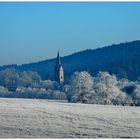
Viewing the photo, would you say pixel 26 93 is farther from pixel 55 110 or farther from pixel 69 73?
pixel 55 110

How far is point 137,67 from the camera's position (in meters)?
21.8

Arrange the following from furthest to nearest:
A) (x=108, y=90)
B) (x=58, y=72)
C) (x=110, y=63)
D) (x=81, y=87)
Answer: (x=81, y=87)
(x=108, y=90)
(x=110, y=63)
(x=58, y=72)

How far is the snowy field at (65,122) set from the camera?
12.2 m

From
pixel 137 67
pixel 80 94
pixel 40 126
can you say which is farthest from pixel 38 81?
pixel 40 126

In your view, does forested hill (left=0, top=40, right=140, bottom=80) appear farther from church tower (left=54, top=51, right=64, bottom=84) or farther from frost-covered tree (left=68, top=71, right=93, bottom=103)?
frost-covered tree (left=68, top=71, right=93, bottom=103)

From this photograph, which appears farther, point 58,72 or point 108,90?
point 108,90

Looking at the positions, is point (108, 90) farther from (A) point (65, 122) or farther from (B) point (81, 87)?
(A) point (65, 122)

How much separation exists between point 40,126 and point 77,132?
131 centimetres

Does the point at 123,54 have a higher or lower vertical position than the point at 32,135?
higher

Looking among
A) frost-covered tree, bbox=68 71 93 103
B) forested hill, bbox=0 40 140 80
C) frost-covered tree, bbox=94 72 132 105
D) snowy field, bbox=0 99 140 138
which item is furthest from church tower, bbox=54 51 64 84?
snowy field, bbox=0 99 140 138

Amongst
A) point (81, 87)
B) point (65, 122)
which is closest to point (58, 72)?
point (81, 87)

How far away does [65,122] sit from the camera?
1334cm

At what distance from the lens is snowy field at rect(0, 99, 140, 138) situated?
1216cm

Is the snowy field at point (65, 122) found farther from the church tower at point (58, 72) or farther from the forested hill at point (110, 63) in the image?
the forested hill at point (110, 63)
